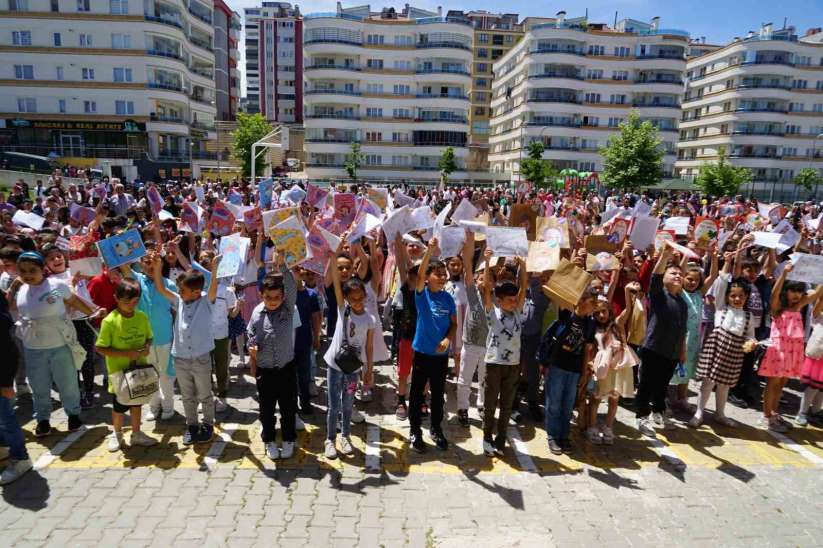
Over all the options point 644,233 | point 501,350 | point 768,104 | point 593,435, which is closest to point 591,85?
point 768,104

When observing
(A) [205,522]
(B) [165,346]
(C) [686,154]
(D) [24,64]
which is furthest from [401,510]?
(C) [686,154]

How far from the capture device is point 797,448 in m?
6.01

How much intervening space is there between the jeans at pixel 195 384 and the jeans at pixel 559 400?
11.8 feet

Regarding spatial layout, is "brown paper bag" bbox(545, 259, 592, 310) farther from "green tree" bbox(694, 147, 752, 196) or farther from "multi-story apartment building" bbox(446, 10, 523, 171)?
"multi-story apartment building" bbox(446, 10, 523, 171)

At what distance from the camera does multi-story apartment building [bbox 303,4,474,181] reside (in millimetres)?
59000

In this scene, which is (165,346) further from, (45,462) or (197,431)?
(45,462)

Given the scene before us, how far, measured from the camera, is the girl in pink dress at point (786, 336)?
6.30m

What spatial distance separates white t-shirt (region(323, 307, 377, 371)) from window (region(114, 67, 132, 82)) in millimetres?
51435

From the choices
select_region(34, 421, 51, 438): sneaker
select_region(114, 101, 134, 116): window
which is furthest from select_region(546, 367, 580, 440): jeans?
select_region(114, 101, 134, 116): window

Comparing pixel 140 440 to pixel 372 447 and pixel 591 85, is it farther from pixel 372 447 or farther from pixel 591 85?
pixel 591 85

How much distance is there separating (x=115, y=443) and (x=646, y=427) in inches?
231

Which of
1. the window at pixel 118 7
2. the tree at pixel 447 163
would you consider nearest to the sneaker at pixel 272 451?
the tree at pixel 447 163

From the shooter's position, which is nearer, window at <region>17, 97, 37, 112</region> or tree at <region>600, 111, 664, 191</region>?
tree at <region>600, 111, 664, 191</region>

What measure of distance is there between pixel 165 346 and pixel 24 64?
54.3 m
